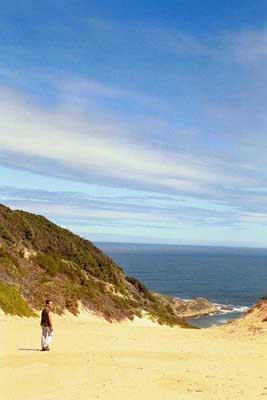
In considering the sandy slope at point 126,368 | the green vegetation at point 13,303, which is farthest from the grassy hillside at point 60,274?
the sandy slope at point 126,368

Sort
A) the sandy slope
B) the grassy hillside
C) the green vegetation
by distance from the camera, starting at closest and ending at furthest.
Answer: the sandy slope → the green vegetation → the grassy hillside

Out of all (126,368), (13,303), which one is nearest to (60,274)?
(13,303)

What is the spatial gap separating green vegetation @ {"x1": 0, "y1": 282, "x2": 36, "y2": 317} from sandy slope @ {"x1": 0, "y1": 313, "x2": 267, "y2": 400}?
5.05 metres

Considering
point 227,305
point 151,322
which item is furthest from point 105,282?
point 227,305

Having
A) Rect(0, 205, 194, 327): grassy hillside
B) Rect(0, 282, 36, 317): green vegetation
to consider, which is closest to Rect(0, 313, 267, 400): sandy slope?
Rect(0, 282, 36, 317): green vegetation

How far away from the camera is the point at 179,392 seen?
11.4m

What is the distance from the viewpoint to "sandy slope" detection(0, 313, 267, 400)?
1131 cm

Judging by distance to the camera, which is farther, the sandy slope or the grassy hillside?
the grassy hillside

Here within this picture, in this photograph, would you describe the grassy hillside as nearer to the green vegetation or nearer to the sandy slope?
the green vegetation

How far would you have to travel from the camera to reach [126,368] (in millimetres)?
13664

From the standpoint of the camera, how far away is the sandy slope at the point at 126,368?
11312 millimetres

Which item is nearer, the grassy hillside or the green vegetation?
the green vegetation

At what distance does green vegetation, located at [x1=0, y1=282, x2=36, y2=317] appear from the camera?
1007 inches

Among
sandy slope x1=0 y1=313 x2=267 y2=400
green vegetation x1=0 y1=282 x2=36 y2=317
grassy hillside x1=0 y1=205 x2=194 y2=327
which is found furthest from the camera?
grassy hillside x1=0 y1=205 x2=194 y2=327
